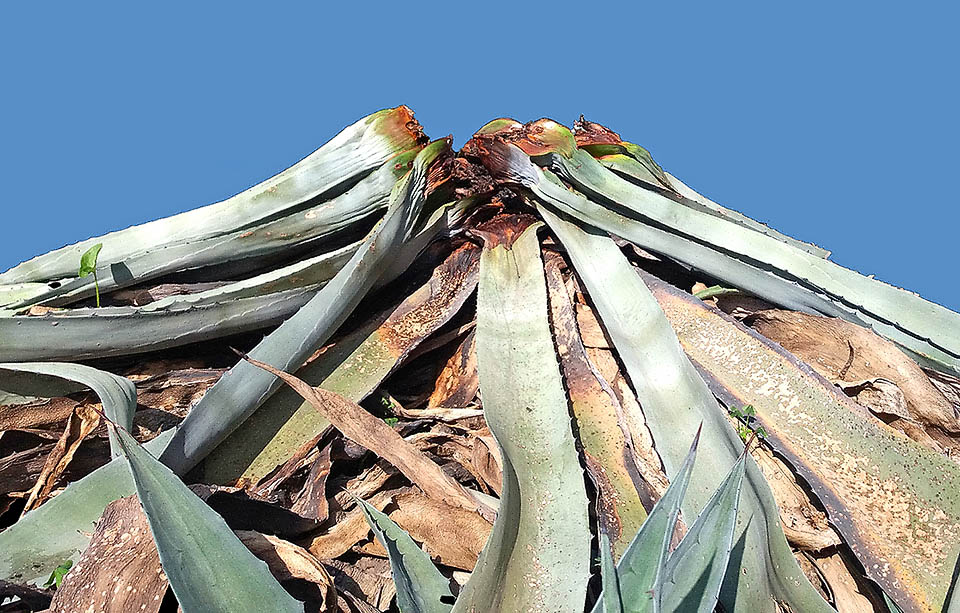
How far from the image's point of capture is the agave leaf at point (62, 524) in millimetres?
1169

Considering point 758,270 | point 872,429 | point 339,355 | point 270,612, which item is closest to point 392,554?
point 270,612

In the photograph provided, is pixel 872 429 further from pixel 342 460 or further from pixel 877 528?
pixel 342 460

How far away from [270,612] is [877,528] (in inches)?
33.5

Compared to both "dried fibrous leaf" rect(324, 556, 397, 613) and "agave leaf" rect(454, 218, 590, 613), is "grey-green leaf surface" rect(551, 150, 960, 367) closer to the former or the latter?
"agave leaf" rect(454, 218, 590, 613)

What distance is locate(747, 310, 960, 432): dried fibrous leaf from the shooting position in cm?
150

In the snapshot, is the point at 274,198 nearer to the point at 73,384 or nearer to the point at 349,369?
the point at 349,369

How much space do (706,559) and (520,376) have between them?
1.59ft

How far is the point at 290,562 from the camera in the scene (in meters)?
1.18

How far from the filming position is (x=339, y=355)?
155cm

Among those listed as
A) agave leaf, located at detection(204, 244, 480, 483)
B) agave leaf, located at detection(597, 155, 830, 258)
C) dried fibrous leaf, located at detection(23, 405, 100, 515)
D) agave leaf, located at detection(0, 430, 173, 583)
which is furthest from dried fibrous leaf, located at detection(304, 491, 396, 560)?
agave leaf, located at detection(597, 155, 830, 258)

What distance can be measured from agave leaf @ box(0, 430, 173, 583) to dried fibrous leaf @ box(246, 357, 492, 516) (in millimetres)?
253

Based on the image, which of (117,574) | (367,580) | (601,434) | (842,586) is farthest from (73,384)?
(842,586)

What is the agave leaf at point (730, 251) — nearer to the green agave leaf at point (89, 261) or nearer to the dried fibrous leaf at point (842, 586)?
the dried fibrous leaf at point (842, 586)

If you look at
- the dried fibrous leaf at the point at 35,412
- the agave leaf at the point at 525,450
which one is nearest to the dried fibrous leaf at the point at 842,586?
the agave leaf at the point at 525,450
